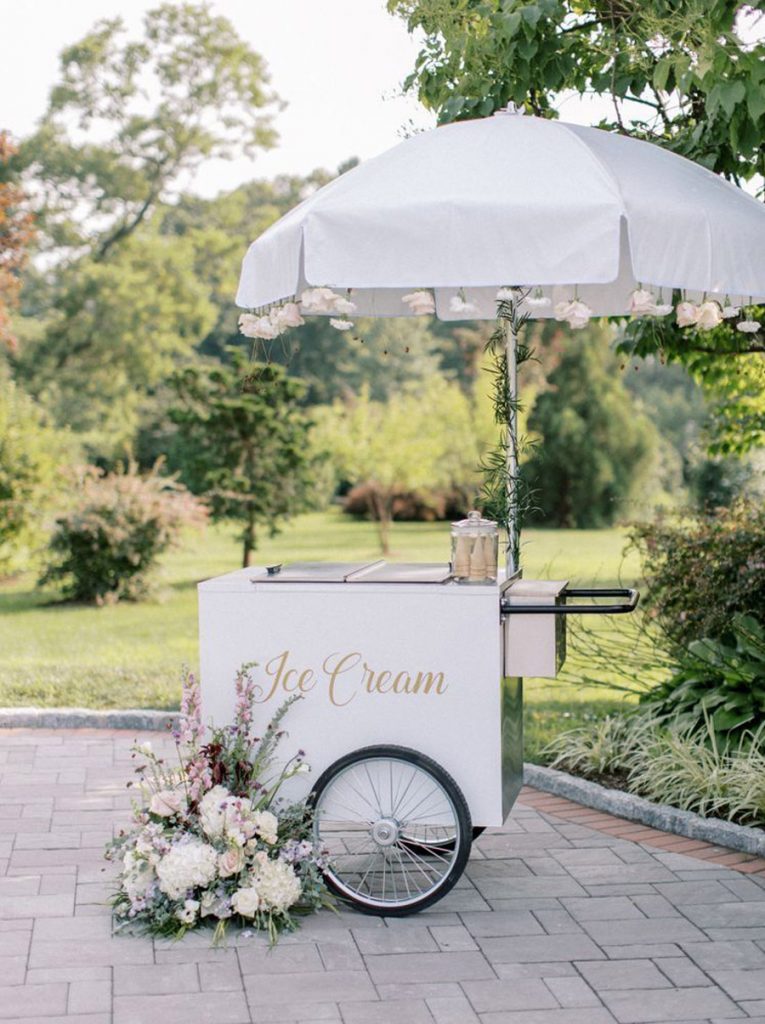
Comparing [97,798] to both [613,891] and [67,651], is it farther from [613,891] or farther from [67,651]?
[67,651]

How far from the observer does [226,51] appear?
85.6 feet

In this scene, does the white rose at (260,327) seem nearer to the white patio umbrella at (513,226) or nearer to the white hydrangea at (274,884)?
the white patio umbrella at (513,226)

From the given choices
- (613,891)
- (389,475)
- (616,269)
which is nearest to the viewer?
(616,269)

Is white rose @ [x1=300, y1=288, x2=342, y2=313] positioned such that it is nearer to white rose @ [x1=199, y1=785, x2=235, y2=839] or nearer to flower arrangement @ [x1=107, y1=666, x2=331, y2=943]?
flower arrangement @ [x1=107, y1=666, x2=331, y2=943]

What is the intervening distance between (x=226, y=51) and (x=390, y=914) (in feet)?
80.0

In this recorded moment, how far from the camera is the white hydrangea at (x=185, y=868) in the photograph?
13.3ft

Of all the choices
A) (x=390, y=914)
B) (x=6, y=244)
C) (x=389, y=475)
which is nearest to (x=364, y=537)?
(x=389, y=475)

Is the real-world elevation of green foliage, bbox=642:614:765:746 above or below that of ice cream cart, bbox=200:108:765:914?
below

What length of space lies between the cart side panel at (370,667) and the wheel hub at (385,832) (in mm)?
256

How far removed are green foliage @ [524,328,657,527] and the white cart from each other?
916 inches

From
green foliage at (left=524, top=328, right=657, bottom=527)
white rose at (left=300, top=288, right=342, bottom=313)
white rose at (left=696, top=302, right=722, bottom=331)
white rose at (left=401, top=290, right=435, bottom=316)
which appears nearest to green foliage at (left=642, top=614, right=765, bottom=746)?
white rose at (left=696, top=302, right=722, bottom=331)

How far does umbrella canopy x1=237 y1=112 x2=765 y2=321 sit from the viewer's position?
12.7ft

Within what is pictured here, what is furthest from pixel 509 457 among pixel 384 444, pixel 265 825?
pixel 384 444

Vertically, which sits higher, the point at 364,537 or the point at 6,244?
the point at 6,244
